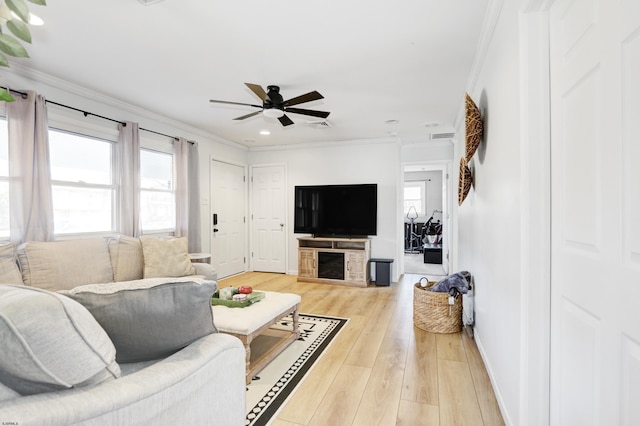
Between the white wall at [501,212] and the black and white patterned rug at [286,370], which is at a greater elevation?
the white wall at [501,212]

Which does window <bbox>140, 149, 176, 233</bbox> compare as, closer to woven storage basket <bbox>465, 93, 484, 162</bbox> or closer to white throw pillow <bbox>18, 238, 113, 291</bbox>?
white throw pillow <bbox>18, 238, 113, 291</bbox>

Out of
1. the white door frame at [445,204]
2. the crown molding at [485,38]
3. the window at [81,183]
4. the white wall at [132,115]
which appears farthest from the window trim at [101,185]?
the white door frame at [445,204]

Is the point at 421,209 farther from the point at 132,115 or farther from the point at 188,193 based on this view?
the point at 132,115

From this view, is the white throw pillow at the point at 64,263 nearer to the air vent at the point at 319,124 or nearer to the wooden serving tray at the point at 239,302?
the wooden serving tray at the point at 239,302

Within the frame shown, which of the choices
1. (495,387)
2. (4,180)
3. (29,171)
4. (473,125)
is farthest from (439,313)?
(4,180)

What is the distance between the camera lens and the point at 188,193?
438 centimetres

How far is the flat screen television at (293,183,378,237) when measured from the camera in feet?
16.5

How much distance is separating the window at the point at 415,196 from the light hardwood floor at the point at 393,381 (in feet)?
20.6

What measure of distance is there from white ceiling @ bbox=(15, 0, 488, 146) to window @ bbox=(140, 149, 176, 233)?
698 mm

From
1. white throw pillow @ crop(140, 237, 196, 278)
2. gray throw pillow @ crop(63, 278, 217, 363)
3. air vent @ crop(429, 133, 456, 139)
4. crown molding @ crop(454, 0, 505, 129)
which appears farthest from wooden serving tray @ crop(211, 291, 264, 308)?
air vent @ crop(429, 133, 456, 139)

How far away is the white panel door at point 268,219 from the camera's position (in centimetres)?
575

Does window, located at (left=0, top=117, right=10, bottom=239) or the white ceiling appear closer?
the white ceiling

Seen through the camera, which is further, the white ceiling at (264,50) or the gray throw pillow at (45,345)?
the white ceiling at (264,50)

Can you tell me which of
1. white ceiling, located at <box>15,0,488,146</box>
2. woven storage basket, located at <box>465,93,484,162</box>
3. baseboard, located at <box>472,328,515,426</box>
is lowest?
baseboard, located at <box>472,328,515,426</box>
